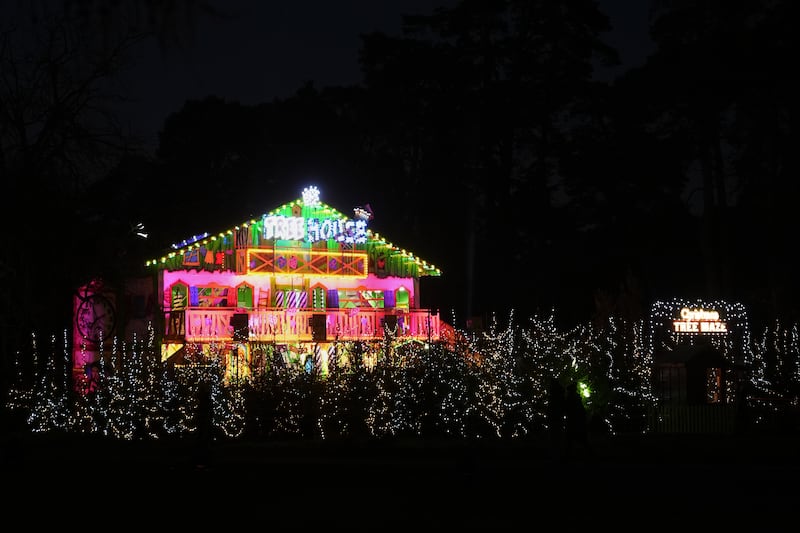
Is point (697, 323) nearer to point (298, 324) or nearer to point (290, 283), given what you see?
point (290, 283)

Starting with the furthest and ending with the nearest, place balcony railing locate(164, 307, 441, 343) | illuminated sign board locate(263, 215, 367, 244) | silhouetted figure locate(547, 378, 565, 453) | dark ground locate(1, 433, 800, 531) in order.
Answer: illuminated sign board locate(263, 215, 367, 244)
balcony railing locate(164, 307, 441, 343)
silhouetted figure locate(547, 378, 565, 453)
dark ground locate(1, 433, 800, 531)

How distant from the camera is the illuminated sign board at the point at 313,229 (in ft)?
115

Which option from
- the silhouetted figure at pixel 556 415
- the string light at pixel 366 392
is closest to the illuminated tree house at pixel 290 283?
the string light at pixel 366 392

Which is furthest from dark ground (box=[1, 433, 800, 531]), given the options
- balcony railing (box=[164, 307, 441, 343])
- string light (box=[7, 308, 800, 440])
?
balcony railing (box=[164, 307, 441, 343])

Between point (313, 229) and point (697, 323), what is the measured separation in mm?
16880

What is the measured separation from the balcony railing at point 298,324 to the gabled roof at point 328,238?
188 cm

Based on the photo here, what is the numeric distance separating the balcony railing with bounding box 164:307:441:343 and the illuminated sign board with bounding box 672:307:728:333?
437 inches

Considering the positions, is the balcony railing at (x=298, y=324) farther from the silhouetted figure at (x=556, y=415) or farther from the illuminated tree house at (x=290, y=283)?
the silhouetted figure at (x=556, y=415)

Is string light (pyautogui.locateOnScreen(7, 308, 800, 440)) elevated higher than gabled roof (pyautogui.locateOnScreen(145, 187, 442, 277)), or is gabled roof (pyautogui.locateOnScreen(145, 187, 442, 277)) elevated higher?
gabled roof (pyautogui.locateOnScreen(145, 187, 442, 277))

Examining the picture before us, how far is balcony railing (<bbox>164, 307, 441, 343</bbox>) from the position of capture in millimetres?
31984

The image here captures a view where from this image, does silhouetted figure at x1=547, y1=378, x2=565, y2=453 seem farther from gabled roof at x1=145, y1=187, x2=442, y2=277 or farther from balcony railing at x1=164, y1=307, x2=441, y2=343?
gabled roof at x1=145, y1=187, x2=442, y2=277

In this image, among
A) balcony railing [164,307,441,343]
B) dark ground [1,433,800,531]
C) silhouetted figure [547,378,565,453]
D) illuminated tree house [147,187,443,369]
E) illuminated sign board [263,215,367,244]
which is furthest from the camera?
illuminated sign board [263,215,367,244]

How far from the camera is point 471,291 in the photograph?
168 feet

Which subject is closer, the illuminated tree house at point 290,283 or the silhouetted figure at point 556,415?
the silhouetted figure at point 556,415
